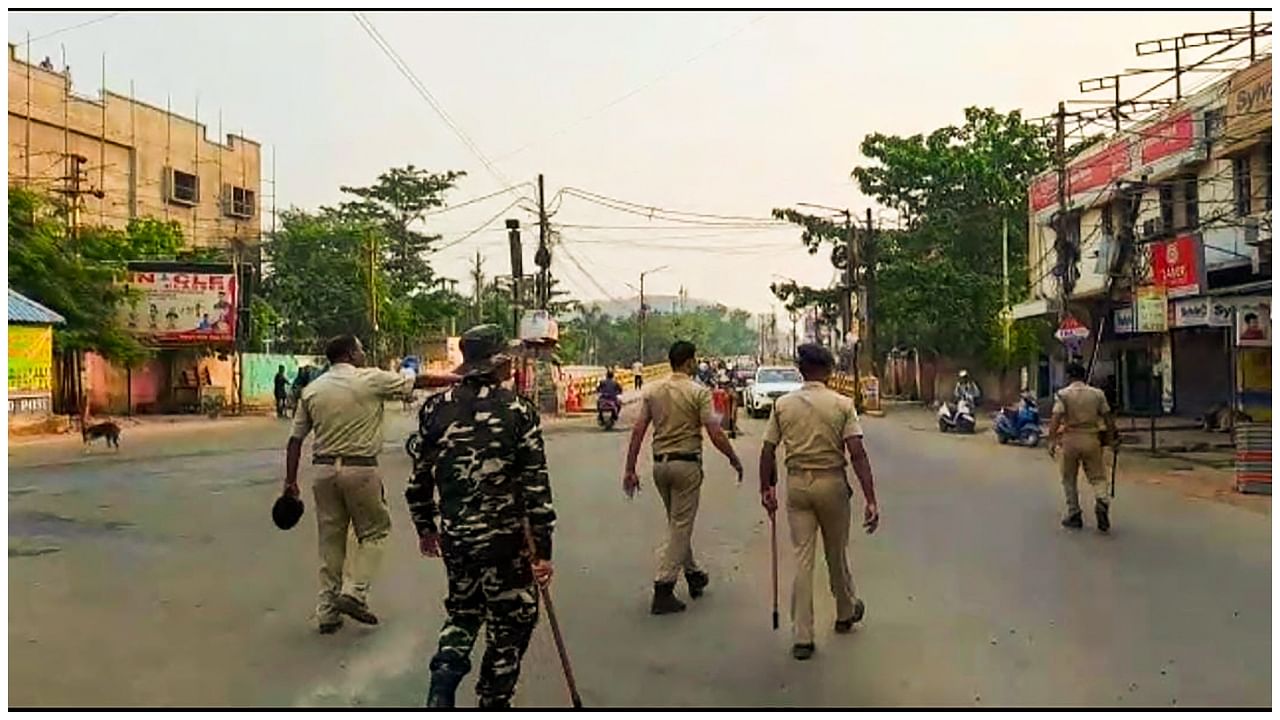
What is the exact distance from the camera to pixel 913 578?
7957 mm

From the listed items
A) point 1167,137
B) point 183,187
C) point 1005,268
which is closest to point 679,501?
point 1167,137

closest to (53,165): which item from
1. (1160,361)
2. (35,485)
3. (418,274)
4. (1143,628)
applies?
(418,274)

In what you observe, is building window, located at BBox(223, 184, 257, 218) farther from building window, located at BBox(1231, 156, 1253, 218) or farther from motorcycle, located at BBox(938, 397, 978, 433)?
building window, located at BBox(1231, 156, 1253, 218)

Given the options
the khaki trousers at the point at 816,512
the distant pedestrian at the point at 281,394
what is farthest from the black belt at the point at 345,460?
the distant pedestrian at the point at 281,394

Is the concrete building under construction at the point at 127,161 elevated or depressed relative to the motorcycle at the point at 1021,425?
elevated

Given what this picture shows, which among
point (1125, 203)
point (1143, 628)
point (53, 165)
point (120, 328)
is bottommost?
point (1143, 628)

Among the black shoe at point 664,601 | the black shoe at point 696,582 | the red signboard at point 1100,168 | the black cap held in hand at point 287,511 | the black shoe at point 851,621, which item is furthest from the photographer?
the red signboard at point 1100,168

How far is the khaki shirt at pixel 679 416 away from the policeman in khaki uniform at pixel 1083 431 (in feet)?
13.4

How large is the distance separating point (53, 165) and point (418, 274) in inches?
620

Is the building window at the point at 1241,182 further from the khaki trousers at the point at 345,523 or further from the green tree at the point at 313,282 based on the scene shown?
the green tree at the point at 313,282

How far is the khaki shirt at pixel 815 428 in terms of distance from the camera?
6.16 metres

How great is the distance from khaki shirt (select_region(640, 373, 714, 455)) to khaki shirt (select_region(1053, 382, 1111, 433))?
4084 millimetres

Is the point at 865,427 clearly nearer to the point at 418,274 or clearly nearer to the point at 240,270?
the point at 240,270

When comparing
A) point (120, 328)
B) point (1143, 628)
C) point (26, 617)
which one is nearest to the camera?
point (1143, 628)
